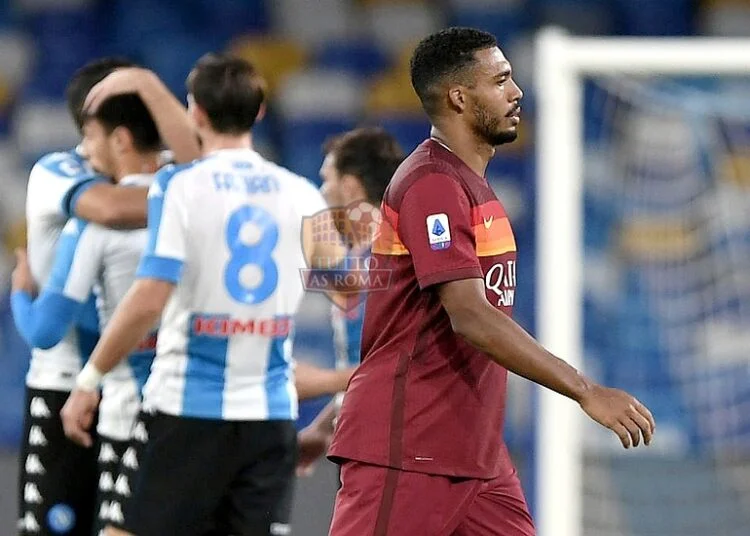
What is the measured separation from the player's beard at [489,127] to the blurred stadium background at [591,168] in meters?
2.56

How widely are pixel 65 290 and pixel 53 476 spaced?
531 millimetres

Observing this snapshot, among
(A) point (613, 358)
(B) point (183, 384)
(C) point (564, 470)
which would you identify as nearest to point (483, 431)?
(B) point (183, 384)

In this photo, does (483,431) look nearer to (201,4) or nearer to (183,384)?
(183,384)

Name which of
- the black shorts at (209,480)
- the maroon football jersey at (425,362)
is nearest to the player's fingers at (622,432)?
the maroon football jersey at (425,362)

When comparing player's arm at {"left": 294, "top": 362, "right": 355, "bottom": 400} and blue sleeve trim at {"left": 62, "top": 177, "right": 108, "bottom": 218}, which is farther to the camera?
player's arm at {"left": 294, "top": 362, "right": 355, "bottom": 400}

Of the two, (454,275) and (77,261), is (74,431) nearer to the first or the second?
(77,261)

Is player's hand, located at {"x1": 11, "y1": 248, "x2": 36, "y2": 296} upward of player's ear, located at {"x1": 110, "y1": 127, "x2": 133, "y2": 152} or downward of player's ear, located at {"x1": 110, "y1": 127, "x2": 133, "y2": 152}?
downward

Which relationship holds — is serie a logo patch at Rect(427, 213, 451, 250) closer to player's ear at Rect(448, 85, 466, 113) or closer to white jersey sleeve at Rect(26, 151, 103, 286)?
player's ear at Rect(448, 85, 466, 113)

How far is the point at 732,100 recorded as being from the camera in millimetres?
5863

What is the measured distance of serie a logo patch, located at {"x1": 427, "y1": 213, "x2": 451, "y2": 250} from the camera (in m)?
3.10

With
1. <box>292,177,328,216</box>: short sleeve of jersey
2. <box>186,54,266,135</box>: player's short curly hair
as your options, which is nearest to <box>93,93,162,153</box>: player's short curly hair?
<box>186,54,266,135</box>: player's short curly hair

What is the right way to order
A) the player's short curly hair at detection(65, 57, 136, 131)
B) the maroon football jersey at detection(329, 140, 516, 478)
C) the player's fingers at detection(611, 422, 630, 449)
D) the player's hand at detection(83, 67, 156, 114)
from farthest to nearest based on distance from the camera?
1. the player's short curly hair at detection(65, 57, 136, 131)
2. the player's hand at detection(83, 67, 156, 114)
3. the maroon football jersey at detection(329, 140, 516, 478)
4. the player's fingers at detection(611, 422, 630, 449)

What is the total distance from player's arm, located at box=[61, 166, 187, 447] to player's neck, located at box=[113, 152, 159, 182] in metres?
0.38

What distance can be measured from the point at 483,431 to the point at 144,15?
7.04 metres
